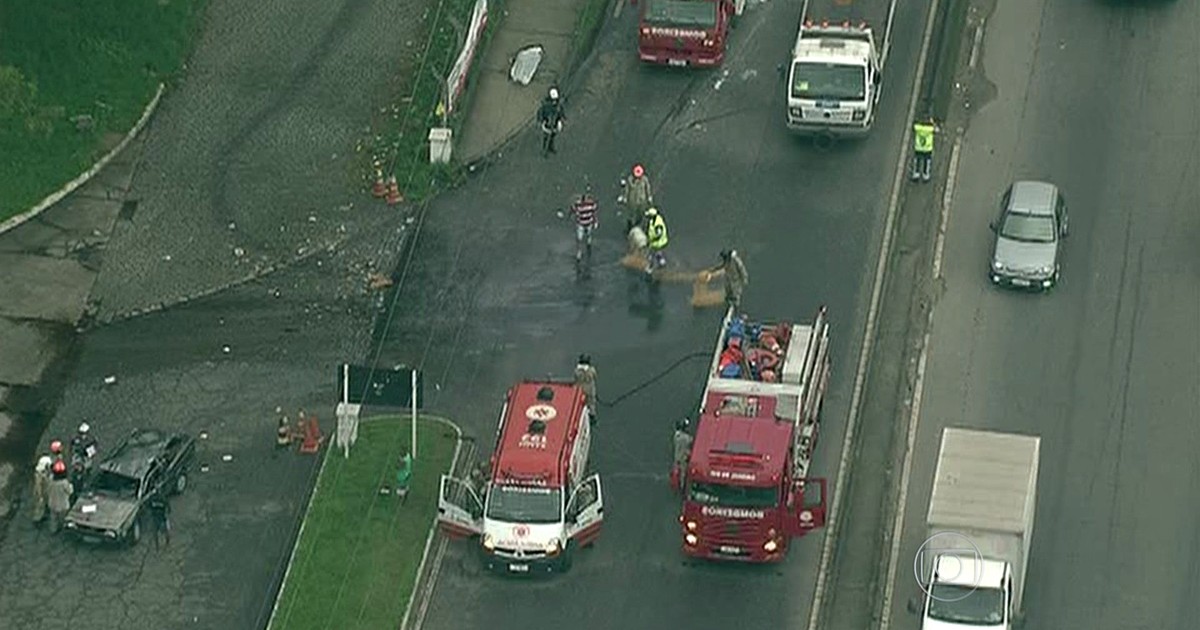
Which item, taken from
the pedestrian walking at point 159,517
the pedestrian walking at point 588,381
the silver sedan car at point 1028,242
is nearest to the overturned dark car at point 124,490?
the pedestrian walking at point 159,517

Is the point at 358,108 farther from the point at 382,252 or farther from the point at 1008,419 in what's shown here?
the point at 1008,419

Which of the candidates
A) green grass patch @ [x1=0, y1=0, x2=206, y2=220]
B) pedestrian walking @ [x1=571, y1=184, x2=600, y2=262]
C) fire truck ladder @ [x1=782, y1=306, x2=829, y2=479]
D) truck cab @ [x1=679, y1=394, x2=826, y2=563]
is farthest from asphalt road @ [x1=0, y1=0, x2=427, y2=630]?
fire truck ladder @ [x1=782, y1=306, x2=829, y2=479]

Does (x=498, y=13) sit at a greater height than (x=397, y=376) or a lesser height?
greater

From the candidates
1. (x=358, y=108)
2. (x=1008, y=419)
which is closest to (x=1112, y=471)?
(x=1008, y=419)

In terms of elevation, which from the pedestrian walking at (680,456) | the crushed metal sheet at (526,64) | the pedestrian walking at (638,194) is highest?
the crushed metal sheet at (526,64)

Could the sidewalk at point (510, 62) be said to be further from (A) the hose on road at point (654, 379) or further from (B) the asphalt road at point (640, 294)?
(A) the hose on road at point (654, 379)

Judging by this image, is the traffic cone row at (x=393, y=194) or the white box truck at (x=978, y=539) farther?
the traffic cone row at (x=393, y=194)
